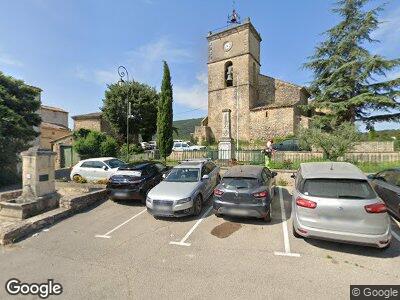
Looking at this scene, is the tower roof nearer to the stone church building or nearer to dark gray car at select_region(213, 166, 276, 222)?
the stone church building

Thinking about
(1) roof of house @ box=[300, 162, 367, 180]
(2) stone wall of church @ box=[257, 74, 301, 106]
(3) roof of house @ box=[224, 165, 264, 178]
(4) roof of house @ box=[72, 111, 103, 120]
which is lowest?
(3) roof of house @ box=[224, 165, 264, 178]

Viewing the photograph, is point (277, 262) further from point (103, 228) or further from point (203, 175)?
point (103, 228)

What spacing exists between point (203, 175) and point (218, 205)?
6.16 feet

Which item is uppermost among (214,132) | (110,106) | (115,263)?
(110,106)

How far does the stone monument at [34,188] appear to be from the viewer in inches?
287

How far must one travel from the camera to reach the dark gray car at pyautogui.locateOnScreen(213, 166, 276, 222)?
20.1 ft

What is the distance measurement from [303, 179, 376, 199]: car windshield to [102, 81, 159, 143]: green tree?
2150 centimetres

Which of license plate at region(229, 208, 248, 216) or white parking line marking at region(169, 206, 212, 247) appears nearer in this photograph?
white parking line marking at region(169, 206, 212, 247)

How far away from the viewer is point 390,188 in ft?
21.6

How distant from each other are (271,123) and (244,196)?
22632 mm

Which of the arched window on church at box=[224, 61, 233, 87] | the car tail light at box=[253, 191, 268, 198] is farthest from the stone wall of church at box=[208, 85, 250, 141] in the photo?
the car tail light at box=[253, 191, 268, 198]

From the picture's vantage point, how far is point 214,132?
31.7 metres

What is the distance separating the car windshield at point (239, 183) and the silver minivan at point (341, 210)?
4.89 ft

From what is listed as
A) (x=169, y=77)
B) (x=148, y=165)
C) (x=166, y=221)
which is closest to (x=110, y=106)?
(x=169, y=77)
